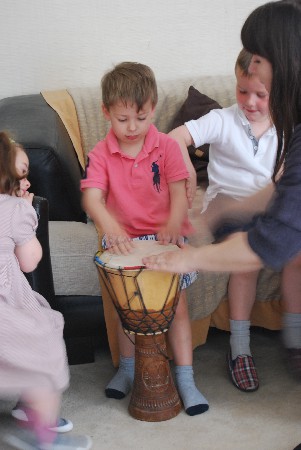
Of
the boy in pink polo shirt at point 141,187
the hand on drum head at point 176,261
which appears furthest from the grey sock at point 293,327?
the hand on drum head at point 176,261

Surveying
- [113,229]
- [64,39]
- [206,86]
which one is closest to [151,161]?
[113,229]

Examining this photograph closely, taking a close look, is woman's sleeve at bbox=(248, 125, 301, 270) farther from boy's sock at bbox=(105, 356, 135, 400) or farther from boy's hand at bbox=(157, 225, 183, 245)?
boy's sock at bbox=(105, 356, 135, 400)

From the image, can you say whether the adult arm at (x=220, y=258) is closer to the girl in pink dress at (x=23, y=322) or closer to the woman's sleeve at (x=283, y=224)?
the woman's sleeve at (x=283, y=224)

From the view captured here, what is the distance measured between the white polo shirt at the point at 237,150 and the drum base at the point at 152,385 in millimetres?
621

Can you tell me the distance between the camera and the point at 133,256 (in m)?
2.11

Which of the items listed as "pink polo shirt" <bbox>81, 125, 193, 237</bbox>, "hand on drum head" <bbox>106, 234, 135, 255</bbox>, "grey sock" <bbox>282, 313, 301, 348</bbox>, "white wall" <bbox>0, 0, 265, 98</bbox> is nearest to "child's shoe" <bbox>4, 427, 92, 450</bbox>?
"hand on drum head" <bbox>106, 234, 135, 255</bbox>

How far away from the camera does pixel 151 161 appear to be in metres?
2.31

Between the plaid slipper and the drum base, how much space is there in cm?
24

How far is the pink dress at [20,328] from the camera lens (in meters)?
1.85

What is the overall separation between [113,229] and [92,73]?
4.62 ft

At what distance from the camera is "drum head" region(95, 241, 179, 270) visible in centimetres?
207

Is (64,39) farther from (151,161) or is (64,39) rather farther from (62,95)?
(151,161)

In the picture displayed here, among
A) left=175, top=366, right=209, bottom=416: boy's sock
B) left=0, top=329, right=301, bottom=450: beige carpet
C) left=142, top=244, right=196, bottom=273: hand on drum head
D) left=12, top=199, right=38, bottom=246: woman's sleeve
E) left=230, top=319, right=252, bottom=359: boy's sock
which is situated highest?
left=12, top=199, right=38, bottom=246: woman's sleeve

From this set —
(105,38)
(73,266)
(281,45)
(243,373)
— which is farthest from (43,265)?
(105,38)
